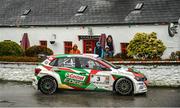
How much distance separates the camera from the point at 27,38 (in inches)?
1281

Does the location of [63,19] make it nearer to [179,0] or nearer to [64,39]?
[64,39]

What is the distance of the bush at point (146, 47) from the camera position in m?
24.7

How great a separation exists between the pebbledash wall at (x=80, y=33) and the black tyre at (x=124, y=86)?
1067cm

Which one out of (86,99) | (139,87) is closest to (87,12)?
(139,87)

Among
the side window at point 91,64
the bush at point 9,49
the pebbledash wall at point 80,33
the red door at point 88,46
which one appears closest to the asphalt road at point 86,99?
the side window at point 91,64

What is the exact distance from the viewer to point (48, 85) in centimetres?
1777

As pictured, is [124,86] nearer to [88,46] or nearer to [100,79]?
[100,79]

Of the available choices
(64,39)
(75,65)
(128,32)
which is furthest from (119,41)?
(75,65)

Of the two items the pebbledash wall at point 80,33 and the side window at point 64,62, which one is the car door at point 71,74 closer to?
the side window at point 64,62

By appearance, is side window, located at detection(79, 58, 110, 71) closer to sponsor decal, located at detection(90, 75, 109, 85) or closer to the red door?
sponsor decal, located at detection(90, 75, 109, 85)

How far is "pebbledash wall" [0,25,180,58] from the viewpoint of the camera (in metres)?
27.5

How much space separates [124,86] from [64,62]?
2.69m

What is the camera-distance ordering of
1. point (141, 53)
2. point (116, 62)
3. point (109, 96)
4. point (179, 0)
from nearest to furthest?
point (109, 96) < point (116, 62) < point (141, 53) < point (179, 0)

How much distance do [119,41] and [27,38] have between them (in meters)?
7.36
